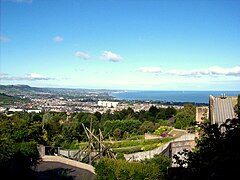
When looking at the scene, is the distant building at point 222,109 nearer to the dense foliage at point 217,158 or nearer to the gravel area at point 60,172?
the gravel area at point 60,172

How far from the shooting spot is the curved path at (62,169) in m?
12.8

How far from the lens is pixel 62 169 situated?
559 inches

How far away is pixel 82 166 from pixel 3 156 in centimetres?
378

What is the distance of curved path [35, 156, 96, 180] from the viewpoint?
1277cm

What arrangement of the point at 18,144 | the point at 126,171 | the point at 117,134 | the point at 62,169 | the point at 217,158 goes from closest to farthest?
1. the point at 217,158
2. the point at 126,171
3. the point at 62,169
4. the point at 18,144
5. the point at 117,134

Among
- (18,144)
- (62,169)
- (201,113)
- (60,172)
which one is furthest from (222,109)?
(18,144)

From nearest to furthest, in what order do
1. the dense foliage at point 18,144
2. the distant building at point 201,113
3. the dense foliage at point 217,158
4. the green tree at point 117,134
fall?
the dense foliage at point 217,158 → the dense foliage at point 18,144 → the distant building at point 201,113 → the green tree at point 117,134

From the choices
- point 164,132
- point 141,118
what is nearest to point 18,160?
point 164,132

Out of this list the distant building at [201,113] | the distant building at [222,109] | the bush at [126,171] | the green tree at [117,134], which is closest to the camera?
the bush at [126,171]

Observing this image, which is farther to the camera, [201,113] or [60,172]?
[201,113]

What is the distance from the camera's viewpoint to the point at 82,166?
582 inches

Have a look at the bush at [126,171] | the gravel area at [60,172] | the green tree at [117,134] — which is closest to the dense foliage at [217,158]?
the bush at [126,171]

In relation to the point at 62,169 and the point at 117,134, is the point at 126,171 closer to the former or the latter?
the point at 62,169

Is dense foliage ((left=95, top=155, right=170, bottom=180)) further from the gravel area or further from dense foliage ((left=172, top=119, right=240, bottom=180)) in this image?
dense foliage ((left=172, top=119, right=240, bottom=180))
